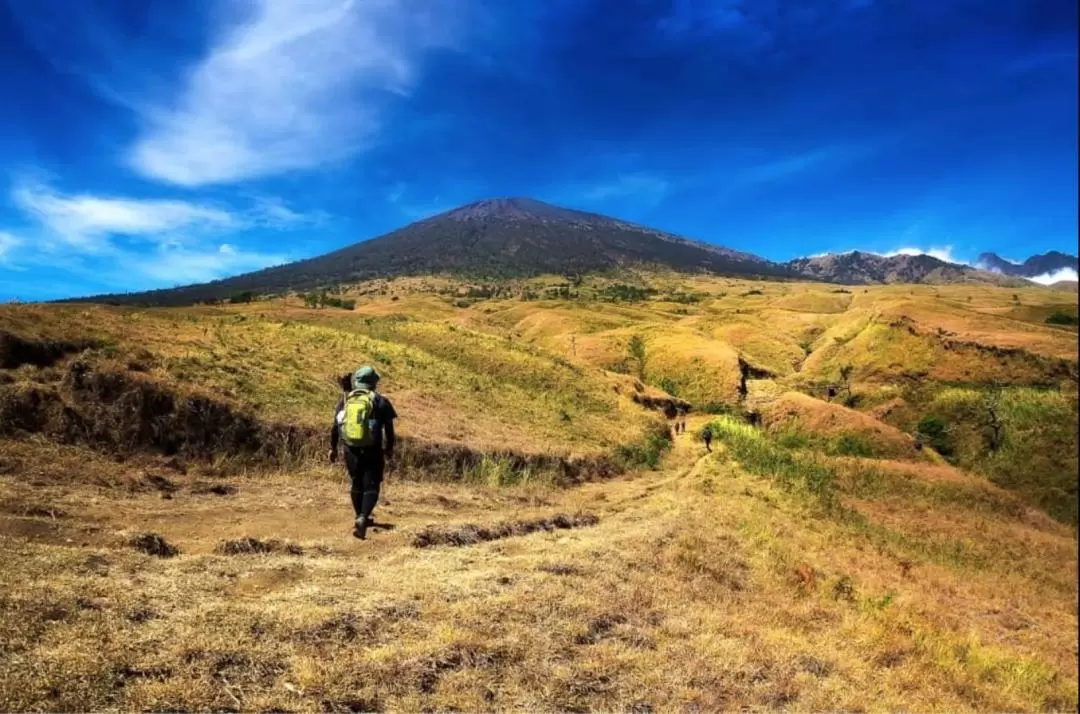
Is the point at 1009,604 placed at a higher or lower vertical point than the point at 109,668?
higher

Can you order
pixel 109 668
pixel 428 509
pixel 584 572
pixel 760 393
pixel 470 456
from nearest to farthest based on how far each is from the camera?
1. pixel 109 668
2. pixel 584 572
3. pixel 428 509
4. pixel 470 456
5. pixel 760 393

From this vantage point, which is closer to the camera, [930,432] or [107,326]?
[930,432]

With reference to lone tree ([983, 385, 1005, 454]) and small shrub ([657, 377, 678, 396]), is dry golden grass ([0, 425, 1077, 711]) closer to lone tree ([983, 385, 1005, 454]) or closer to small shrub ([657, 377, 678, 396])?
lone tree ([983, 385, 1005, 454])

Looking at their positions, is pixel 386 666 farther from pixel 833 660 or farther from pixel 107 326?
pixel 107 326

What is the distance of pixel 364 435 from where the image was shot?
938 cm

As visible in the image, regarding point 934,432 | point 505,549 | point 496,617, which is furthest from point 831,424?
point 496,617

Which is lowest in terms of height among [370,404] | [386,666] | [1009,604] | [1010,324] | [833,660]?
[833,660]

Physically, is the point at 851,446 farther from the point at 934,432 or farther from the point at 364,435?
the point at 364,435

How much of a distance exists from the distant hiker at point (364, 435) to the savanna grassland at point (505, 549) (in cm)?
64

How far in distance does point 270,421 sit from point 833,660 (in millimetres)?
12990

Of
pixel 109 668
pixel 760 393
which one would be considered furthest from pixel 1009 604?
pixel 760 393

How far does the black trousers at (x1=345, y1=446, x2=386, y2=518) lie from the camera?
31.6 feet

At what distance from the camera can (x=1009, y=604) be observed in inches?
174

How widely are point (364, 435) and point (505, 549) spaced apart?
269cm
